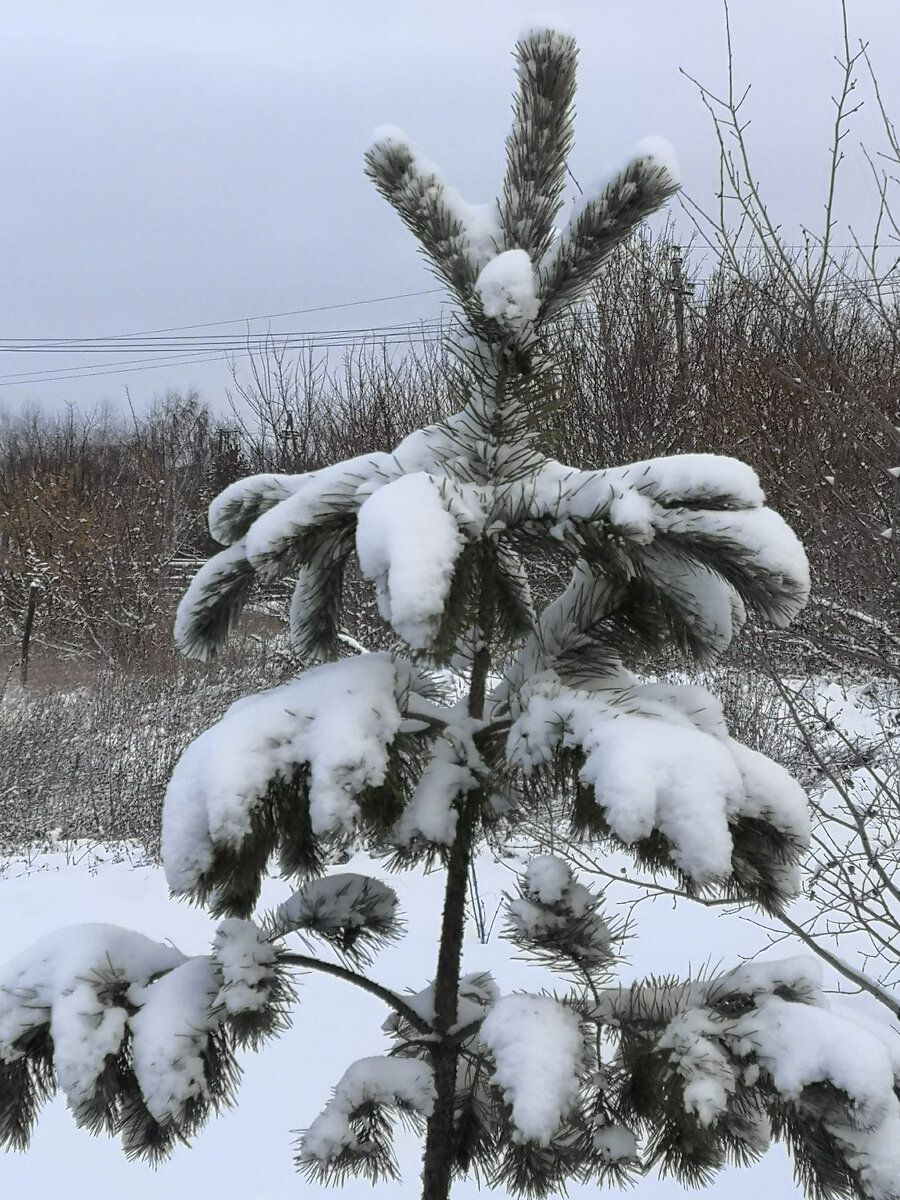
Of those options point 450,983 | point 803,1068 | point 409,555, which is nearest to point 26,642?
point 450,983

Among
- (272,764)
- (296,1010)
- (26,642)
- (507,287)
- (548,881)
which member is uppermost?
(507,287)

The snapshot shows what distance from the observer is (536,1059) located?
Answer: 1.03 m

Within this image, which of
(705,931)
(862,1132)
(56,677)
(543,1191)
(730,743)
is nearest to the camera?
(862,1132)

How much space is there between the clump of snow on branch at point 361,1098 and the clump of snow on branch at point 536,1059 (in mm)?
314

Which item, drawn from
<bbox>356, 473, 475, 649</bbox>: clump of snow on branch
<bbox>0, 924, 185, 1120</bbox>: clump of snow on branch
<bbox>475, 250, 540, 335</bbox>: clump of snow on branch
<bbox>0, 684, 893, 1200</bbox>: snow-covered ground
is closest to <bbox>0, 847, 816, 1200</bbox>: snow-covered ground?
<bbox>0, 684, 893, 1200</bbox>: snow-covered ground

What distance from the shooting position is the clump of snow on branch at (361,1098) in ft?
4.19

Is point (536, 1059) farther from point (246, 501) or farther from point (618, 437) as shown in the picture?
point (618, 437)

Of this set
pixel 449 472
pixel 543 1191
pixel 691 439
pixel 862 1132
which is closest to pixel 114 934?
pixel 543 1191

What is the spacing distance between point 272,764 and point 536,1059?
0.45 metres

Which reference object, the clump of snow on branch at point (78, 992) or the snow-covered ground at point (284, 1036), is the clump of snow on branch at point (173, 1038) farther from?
the snow-covered ground at point (284, 1036)

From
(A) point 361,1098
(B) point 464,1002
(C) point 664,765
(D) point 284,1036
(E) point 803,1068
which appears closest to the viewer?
(C) point 664,765

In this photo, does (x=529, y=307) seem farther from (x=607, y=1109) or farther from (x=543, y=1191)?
(x=543, y=1191)

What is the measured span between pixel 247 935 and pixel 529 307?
2.97 ft

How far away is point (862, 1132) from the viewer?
1.04 m
